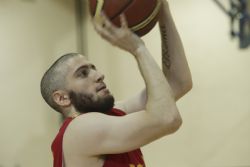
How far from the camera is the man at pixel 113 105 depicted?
1558 millimetres

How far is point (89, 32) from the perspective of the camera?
4.11 m

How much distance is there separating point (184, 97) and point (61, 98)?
6.65 feet

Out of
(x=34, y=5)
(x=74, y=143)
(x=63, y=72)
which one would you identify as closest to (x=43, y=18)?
(x=34, y=5)

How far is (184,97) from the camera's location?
12.5 feet

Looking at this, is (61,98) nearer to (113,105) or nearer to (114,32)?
(113,105)

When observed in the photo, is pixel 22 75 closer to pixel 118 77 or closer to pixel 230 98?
pixel 118 77

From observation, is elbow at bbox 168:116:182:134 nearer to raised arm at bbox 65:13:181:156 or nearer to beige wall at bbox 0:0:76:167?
raised arm at bbox 65:13:181:156

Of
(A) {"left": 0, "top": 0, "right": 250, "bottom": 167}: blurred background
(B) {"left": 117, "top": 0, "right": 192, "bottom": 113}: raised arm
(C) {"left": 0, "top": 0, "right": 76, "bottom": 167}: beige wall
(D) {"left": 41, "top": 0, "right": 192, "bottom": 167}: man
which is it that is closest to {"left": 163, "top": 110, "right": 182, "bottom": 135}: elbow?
(D) {"left": 41, "top": 0, "right": 192, "bottom": 167}: man

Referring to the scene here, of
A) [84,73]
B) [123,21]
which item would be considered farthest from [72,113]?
[123,21]

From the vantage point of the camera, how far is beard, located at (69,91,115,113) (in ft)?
5.99

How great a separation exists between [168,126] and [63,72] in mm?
597

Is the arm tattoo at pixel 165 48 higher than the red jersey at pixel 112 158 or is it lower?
higher

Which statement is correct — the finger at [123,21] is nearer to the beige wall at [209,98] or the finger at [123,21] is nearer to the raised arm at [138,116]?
the raised arm at [138,116]

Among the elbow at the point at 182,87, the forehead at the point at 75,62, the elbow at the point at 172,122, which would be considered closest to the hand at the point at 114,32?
the elbow at the point at 172,122
